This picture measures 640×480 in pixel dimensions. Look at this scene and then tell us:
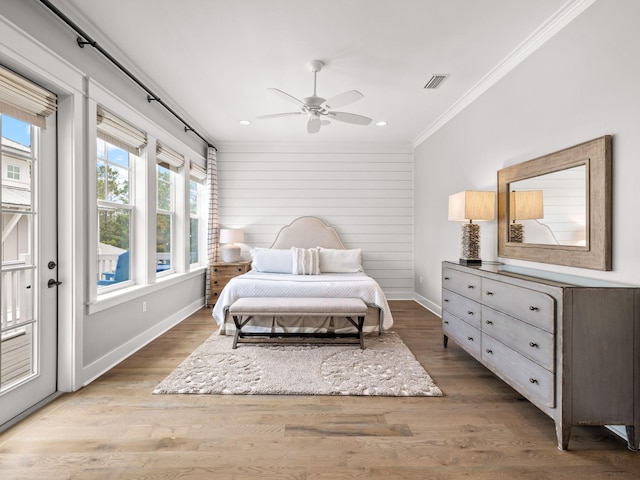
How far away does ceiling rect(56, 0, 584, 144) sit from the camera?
7.50ft

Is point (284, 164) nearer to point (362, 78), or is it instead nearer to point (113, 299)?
point (362, 78)

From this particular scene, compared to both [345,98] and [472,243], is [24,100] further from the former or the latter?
[472,243]

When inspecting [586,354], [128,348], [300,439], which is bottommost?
[300,439]

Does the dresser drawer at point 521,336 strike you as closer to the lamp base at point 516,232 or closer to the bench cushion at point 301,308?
the lamp base at point 516,232

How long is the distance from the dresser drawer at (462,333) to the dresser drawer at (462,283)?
0.27 m

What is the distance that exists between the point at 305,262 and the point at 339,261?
554 mm

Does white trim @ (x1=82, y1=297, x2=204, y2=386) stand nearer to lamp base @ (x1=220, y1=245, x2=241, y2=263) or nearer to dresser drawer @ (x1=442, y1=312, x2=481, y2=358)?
lamp base @ (x1=220, y1=245, x2=241, y2=263)

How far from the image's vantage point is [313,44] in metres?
2.70

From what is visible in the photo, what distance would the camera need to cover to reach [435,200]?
187 inches

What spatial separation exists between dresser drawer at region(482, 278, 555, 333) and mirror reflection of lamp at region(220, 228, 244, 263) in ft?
12.4

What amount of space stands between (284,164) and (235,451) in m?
4.53

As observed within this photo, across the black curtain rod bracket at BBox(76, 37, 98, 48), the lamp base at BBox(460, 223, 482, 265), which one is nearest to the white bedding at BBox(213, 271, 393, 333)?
the lamp base at BBox(460, 223, 482, 265)

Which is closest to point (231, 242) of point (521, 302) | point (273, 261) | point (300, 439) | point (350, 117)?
point (273, 261)

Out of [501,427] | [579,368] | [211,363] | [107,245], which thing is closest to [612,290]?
[579,368]
